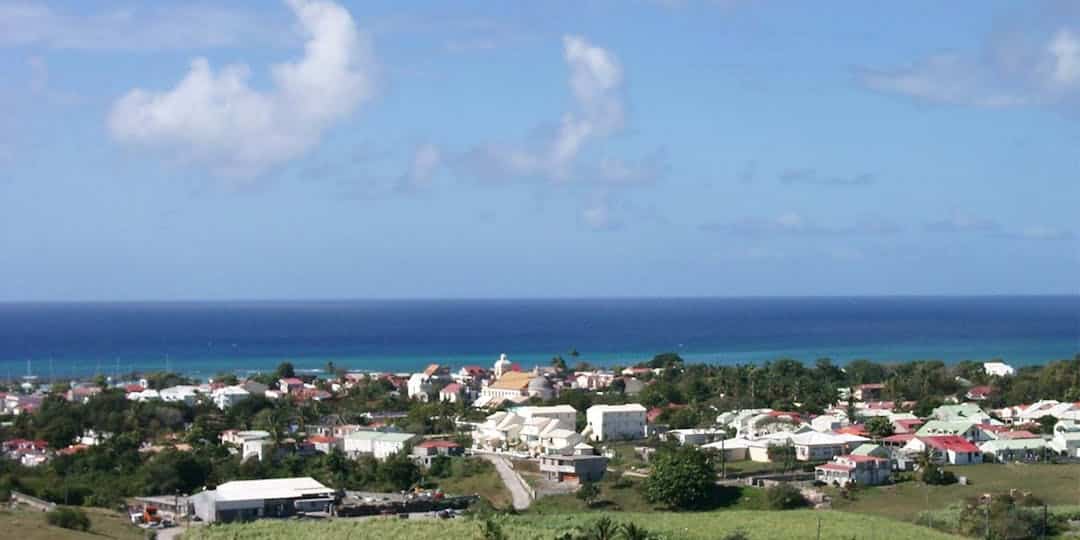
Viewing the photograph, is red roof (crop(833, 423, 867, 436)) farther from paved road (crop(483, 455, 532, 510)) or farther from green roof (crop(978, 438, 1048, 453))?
paved road (crop(483, 455, 532, 510))

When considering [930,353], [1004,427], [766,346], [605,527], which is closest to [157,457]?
[605,527]

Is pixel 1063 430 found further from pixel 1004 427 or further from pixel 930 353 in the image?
pixel 930 353

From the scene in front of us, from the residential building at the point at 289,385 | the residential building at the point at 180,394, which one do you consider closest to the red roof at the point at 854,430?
the residential building at the point at 180,394

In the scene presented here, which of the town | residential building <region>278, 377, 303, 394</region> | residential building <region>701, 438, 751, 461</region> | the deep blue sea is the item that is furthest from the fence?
the deep blue sea

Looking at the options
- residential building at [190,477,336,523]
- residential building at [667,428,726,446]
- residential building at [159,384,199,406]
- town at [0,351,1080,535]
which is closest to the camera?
residential building at [190,477,336,523]

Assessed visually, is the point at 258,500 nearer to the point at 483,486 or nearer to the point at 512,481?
the point at 483,486

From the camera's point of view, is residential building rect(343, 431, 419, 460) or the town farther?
residential building rect(343, 431, 419, 460)

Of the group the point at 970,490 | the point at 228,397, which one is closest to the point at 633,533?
the point at 970,490
